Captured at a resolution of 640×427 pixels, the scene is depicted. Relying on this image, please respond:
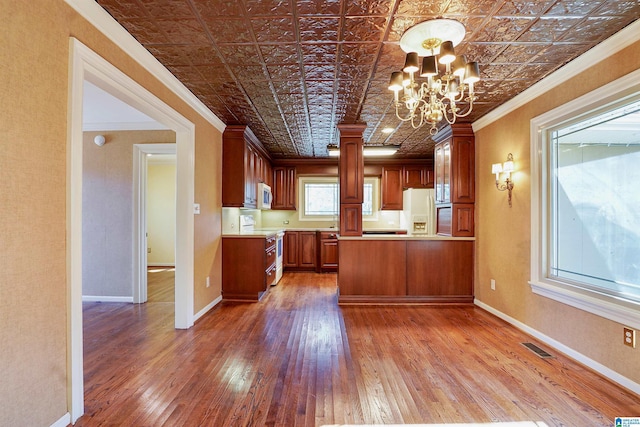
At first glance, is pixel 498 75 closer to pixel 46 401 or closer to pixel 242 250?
pixel 242 250

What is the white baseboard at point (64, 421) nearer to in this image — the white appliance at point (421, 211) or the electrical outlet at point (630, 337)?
the electrical outlet at point (630, 337)

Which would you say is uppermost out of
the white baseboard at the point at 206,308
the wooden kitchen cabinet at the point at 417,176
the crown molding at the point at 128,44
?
the crown molding at the point at 128,44

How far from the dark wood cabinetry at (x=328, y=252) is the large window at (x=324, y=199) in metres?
0.72

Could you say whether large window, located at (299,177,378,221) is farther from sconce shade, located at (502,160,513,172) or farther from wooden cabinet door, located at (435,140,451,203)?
sconce shade, located at (502,160,513,172)

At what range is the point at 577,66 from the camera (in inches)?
97.7

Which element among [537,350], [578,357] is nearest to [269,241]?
[537,350]

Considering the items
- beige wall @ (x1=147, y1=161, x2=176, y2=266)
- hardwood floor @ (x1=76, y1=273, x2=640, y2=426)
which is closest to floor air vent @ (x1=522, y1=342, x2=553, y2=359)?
hardwood floor @ (x1=76, y1=273, x2=640, y2=426)

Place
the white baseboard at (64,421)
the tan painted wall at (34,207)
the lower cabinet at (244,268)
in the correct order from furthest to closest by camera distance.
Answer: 1. the lower cabinet at (244,268)
2. the white baseboard at (64,421)
3. the tan painted wall at (34,207)

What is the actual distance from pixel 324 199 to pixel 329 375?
5174 mm

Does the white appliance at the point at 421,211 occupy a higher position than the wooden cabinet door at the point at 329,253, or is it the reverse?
the white appliance at the point at 421,211

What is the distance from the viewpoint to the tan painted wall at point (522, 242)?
86.9 inches

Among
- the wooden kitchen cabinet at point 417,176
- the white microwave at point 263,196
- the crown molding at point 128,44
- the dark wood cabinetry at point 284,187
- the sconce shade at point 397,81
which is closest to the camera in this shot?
the crown molding at point 128,44

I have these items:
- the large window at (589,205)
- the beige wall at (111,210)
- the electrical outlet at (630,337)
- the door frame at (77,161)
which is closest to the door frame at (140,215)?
the beige wall at (111,210)

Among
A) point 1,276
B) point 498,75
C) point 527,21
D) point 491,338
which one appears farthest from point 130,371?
point 498,75
